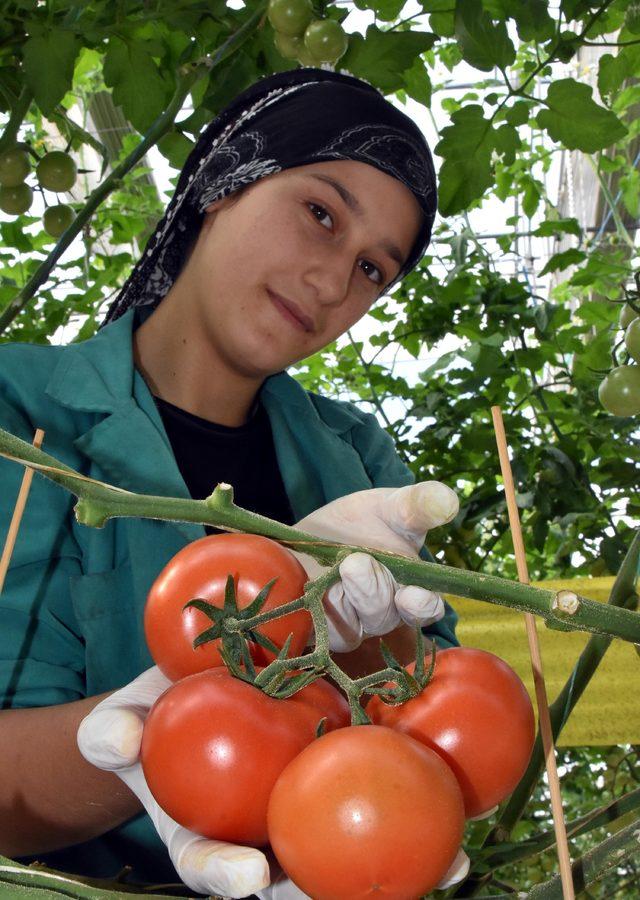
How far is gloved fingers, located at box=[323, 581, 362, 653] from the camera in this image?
0.58 metres

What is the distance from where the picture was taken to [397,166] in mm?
1095

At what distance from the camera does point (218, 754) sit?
0.45 meters

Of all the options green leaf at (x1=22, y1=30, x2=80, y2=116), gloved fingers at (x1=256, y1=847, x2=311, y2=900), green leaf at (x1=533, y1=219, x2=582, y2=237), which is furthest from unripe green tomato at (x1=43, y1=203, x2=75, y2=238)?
gloved fingers at (x1=256, y1=847, x2=311, y2=900)

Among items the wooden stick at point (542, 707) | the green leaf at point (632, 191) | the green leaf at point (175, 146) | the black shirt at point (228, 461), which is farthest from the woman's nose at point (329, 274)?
the green leaf at point (632, 191)

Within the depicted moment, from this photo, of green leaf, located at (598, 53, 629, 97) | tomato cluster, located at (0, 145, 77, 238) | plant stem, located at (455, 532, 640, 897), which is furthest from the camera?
tomato cluster, located at (0, 145, 77, 238)

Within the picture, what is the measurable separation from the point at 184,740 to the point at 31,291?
101 cm

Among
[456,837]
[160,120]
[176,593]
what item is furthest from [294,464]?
[456,837]

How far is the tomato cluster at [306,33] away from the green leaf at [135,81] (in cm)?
18

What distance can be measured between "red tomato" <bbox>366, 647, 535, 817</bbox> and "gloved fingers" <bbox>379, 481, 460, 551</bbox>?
0.31ft

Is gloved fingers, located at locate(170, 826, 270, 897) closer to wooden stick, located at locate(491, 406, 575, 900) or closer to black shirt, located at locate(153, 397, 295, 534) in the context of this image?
wooden stick, located at locate(491, 406, 575, 900)

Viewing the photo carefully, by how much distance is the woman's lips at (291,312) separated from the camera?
1063mm

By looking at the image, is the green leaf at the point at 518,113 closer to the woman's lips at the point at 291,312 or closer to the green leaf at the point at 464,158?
the green leaf at the point at 464,158

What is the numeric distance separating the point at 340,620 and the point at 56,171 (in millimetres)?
1196

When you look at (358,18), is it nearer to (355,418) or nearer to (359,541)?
(355,418)
